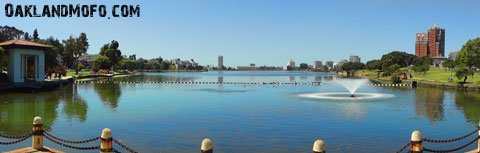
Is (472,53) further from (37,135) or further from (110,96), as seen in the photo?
(37,135)

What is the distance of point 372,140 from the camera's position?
72.3 ft

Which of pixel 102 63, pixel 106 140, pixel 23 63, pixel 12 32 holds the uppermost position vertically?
pixel 12 32

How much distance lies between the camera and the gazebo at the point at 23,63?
194 feet

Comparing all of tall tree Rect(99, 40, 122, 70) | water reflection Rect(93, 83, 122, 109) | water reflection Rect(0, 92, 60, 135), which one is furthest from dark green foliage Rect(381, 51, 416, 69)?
water reflection Rect(0, 92, 60, 135)

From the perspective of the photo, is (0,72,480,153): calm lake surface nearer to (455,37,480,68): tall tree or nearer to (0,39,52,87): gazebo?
(0,39,52,87): gazebo

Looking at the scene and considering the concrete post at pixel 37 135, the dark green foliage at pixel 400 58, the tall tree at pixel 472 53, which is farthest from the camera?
the dark green foliage at pixel 400 58

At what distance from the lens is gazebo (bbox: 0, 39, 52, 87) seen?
59.0 m

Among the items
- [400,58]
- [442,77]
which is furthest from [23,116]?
[400,58]

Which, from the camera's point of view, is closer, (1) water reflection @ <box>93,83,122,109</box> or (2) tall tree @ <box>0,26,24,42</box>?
(1) water reflection @ <box>93,83,122,109</box>

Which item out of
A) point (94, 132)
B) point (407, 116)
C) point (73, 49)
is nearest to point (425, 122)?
point (407, 116)

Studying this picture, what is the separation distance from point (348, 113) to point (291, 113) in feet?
14.6

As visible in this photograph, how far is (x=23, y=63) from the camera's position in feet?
200

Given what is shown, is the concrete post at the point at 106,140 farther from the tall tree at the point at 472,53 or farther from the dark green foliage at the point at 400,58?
the dark green foliage at the point at 400,58

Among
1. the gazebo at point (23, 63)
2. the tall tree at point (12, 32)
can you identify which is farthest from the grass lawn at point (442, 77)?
the tall tree at point (12, 32)
